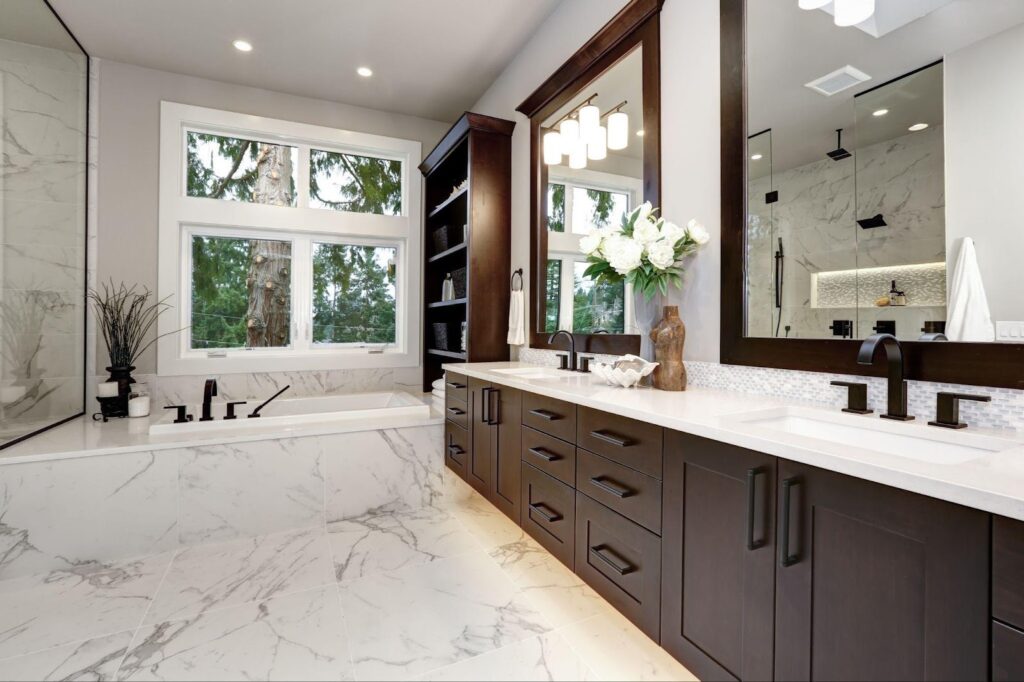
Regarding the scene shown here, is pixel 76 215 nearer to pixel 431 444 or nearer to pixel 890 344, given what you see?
pixel 431 444

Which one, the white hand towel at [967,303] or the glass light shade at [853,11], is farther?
the glass light shade at [853,11]

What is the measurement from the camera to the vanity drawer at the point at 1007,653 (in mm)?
651

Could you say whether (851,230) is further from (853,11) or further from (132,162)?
(132,162)

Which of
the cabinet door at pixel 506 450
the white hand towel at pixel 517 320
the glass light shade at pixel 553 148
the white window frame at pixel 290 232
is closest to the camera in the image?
the cabinet door at pixel 506 450

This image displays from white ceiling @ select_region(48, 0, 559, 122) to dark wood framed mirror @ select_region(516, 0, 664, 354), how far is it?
549 mm

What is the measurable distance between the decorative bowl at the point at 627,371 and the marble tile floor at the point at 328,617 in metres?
0.88

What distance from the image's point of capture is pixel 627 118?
2.17m

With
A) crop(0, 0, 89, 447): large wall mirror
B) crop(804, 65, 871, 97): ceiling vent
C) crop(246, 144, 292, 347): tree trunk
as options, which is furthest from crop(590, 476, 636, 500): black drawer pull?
crop(246, 144, 292, 347): tree trunk

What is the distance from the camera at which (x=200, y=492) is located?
2.45m

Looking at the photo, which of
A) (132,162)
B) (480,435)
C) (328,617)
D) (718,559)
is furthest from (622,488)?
(132,162)

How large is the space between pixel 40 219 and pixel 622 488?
3.49 meters

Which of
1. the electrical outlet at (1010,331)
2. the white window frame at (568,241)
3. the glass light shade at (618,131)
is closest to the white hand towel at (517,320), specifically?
the white window frame at (568,241)

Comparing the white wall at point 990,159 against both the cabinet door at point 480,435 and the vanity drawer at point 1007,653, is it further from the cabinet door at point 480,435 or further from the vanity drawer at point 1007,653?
the cabinet door at point 480,435

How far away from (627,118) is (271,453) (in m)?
2.46
